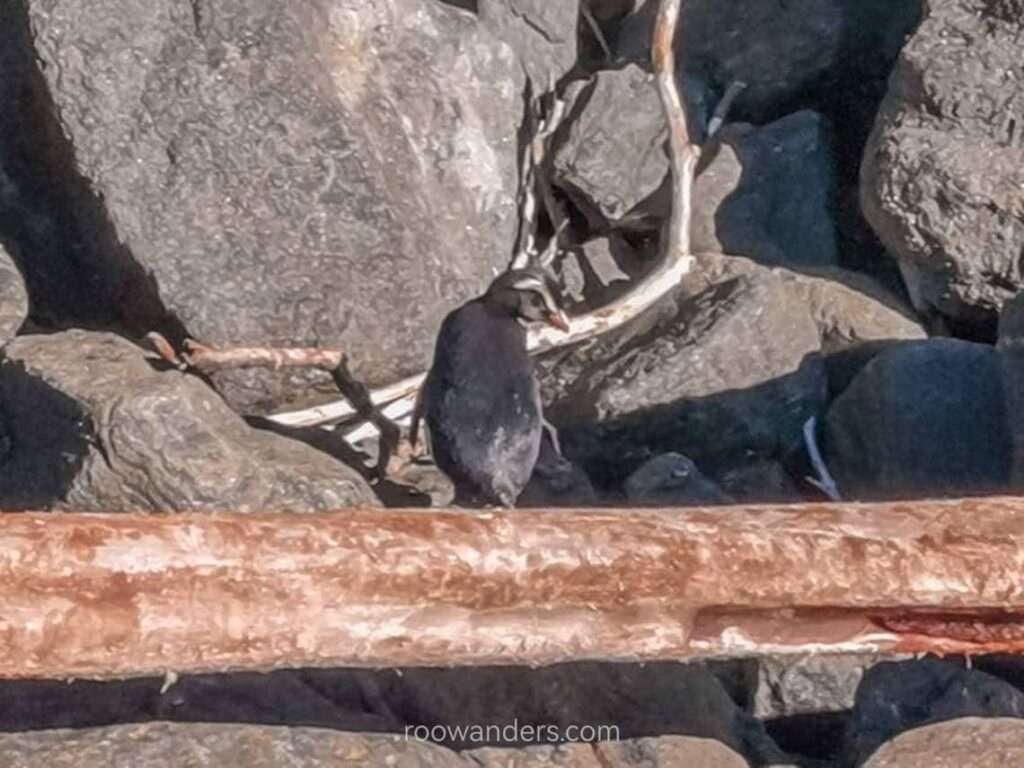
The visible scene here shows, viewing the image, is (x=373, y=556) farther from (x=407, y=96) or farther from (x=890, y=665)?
(x=407, y=96)

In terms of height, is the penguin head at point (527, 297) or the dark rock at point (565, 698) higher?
the penguin head at point (527, 297)

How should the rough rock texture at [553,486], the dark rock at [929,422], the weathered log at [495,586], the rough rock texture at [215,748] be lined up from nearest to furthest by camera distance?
the weathered log at [495,586] → the rough rock texture at [215,748] → the dark rock at [929,422] → the rough rock texture at [553,486]

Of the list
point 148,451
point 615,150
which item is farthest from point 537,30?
point 148,451

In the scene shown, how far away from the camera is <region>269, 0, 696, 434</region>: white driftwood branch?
7.39 m

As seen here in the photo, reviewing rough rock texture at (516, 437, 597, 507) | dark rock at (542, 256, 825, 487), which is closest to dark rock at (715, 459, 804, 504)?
dark rock at (542, 256, 825, 487)

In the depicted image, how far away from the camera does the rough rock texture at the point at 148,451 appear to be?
244 inches

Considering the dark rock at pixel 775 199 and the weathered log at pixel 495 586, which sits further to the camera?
the dark rock at pixel 775 199

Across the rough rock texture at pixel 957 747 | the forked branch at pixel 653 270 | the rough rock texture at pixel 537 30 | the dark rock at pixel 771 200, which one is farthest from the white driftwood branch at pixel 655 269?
the rough rock texture at pixel 957 747

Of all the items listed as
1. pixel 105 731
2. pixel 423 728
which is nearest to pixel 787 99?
pixel 423 728

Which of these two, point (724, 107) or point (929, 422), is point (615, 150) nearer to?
point (724, 107)

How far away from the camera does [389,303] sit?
7445mm

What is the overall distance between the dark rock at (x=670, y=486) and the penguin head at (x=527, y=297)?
26.8 inches

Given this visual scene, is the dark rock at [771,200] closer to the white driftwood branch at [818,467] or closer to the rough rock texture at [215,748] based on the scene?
the white driftwood branch at [818,467]

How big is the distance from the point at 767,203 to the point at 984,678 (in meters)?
2.47
